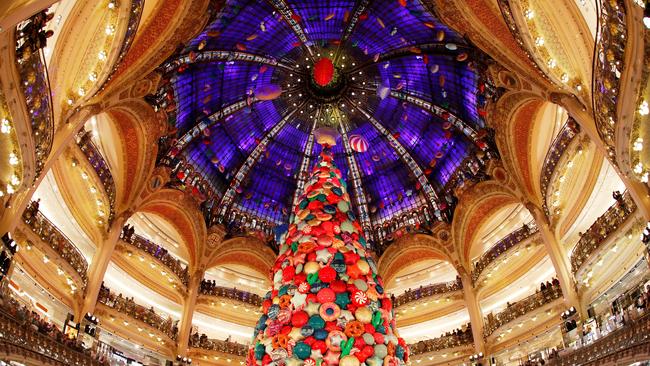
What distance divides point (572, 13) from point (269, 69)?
14.8 meters

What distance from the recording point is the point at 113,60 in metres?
14.8

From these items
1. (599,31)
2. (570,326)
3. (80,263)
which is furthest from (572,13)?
(80,263)

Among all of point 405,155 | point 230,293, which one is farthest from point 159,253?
point 405,155

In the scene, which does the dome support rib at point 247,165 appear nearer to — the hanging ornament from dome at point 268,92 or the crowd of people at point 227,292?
the hanging ornament from dome at point 268,92

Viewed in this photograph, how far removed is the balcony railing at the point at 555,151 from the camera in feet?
56.3

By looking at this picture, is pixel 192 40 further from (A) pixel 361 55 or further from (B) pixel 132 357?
(B) pixel 132 357

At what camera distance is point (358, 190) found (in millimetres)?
27797

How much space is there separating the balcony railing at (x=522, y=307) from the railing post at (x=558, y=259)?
3.40 feet

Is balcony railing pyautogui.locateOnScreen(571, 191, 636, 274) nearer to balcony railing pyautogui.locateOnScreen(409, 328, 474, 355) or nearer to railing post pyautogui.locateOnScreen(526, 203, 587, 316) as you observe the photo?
railing post pyautogui.locateOnScreen(526, 203, 587, 316)

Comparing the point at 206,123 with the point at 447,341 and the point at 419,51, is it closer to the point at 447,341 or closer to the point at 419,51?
the point at 419,51

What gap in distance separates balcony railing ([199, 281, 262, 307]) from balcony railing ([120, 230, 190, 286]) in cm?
136

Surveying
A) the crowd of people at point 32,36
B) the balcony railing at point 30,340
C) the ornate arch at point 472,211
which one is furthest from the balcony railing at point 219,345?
the crowd of people at point 32,36

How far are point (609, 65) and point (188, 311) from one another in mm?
20675

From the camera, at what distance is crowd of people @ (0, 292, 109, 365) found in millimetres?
12430
